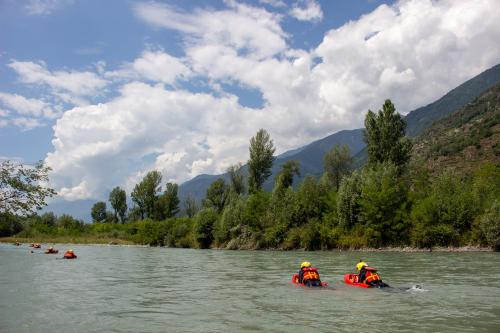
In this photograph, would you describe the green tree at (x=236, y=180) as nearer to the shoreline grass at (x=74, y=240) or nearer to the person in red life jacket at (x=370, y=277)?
the shoreline grass at (x=74, y=240)

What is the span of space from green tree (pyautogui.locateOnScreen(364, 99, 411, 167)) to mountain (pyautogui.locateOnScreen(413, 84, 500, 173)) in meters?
25.9

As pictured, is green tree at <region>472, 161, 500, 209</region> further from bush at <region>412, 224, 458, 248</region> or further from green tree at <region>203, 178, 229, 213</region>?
green tree at <region>203, 178, 229, 213</region>

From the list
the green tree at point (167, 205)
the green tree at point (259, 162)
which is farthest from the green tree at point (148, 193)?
the green tree at point (259, 162)

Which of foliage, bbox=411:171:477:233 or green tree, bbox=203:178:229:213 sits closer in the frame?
foliage, bbox=411:171:477:233

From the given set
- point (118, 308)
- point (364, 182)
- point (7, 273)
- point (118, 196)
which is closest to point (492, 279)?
point (118, 308)

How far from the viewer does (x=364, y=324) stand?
15266mm

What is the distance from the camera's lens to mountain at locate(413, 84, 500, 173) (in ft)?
345

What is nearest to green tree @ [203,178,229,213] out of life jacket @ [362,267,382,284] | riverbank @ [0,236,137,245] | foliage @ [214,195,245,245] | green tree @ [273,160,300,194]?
green tree @ [273,160,300,194]

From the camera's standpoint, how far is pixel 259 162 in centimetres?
9131

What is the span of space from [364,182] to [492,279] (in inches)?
1672

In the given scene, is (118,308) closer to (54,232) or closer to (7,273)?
(7,273)

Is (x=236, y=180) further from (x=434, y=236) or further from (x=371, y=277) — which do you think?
(x=371, y=277)

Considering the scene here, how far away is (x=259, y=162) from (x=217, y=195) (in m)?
24.2

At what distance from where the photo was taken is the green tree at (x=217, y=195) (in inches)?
4360
